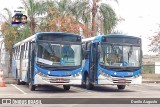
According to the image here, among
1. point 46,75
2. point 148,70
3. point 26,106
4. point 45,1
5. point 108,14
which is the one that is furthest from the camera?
point 148,70

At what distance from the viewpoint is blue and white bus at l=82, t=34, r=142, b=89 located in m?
21.3

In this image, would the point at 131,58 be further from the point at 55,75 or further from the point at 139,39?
the point at 55,75

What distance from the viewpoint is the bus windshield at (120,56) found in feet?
70.0

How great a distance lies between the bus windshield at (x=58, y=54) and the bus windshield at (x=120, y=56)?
60.1 inches

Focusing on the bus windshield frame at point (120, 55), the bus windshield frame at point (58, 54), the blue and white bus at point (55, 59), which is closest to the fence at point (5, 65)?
the blue and white bus at point (55, 59)

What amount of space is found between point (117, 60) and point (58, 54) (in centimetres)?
329

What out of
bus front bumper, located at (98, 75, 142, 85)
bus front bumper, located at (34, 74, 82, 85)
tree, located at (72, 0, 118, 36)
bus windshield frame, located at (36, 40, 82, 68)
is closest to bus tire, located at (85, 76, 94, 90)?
bus front bumper, located at (98, 75, 142, 85)

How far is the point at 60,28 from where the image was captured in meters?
40.3

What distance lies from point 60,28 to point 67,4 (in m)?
2.81

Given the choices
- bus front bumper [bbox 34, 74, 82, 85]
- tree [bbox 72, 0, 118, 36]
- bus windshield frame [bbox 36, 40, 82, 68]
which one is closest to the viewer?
bus front bumper [bbox 34, 74, 82, 85]

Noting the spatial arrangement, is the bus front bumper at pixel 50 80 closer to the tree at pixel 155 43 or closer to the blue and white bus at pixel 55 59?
the blue and white bus at pixel 55 59

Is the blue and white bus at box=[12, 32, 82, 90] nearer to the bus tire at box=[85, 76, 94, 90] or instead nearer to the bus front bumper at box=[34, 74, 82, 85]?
the bus front bumper at box=[34, 74, 82, 85]

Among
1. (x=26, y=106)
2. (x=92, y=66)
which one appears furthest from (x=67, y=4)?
(x=26, y=106)

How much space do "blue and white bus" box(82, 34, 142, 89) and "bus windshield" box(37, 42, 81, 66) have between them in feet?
4.72
